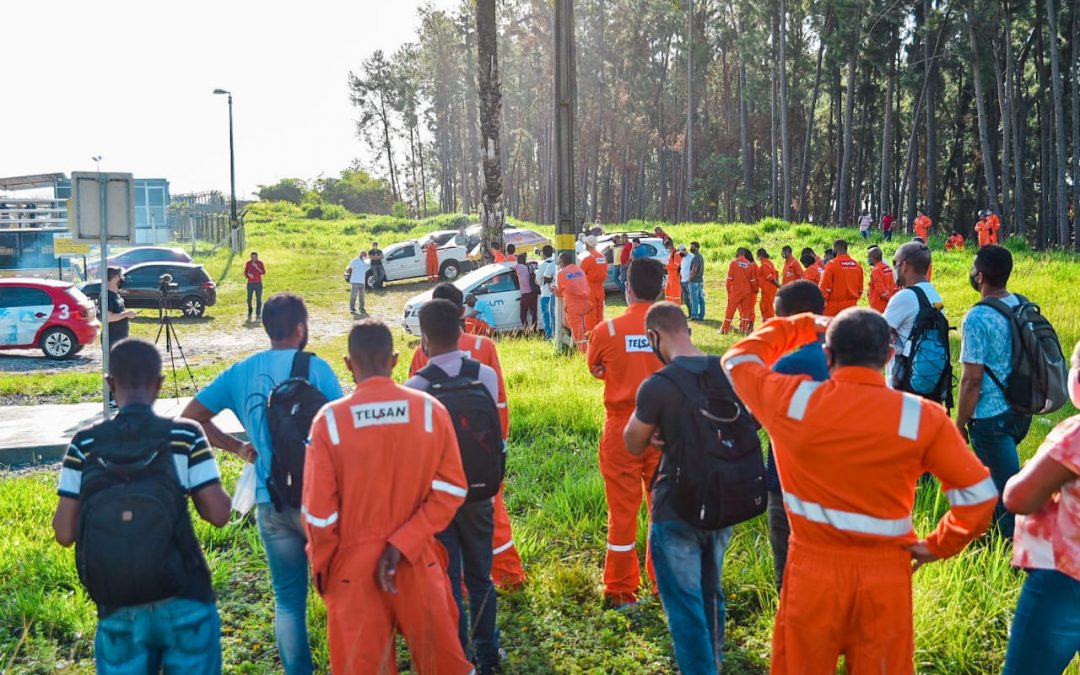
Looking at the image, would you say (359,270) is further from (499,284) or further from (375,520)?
(375,520)

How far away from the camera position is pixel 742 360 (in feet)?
11.4

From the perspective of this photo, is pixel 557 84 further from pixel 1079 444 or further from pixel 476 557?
pixel 1079 444

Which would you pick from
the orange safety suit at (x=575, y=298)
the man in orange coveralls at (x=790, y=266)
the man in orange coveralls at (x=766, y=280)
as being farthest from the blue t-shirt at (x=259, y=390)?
the man in orange coveralls at (x=766, y=280)

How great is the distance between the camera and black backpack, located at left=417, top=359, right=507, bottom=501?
4.33 m

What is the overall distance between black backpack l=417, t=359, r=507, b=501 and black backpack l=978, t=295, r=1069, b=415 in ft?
9.97

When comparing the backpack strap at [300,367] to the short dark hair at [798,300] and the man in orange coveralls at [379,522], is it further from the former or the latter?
the short dark hair at [798,300]

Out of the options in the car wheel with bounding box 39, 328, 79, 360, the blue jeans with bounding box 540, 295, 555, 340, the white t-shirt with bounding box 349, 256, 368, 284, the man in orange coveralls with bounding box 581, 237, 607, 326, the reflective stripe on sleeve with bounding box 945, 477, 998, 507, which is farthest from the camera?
the white t-shirt with bounding box 349, 256, 368, 284

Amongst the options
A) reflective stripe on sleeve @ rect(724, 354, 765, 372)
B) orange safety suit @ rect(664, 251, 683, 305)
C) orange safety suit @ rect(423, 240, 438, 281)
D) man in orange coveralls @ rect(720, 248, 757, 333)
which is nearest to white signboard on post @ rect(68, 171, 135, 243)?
reflective stripe on sleeve @ rect(724, 354, 765, 372)

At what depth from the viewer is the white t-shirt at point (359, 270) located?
24625mm

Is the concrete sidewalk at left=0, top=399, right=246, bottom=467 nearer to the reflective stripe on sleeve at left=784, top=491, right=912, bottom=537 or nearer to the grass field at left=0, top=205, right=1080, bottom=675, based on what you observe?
the grass field at left=0, top=205, right=1080, bottom=675

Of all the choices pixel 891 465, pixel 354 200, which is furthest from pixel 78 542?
pixel 354 200

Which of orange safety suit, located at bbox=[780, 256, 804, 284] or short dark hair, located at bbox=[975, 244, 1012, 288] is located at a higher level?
orange safety suit, located at bbox=[780, 256, 804, 284]

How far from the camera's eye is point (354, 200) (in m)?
90.7

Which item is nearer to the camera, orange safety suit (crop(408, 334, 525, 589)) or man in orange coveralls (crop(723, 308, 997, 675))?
man in orange coveralls (crop(723, 308, 997, 675))
